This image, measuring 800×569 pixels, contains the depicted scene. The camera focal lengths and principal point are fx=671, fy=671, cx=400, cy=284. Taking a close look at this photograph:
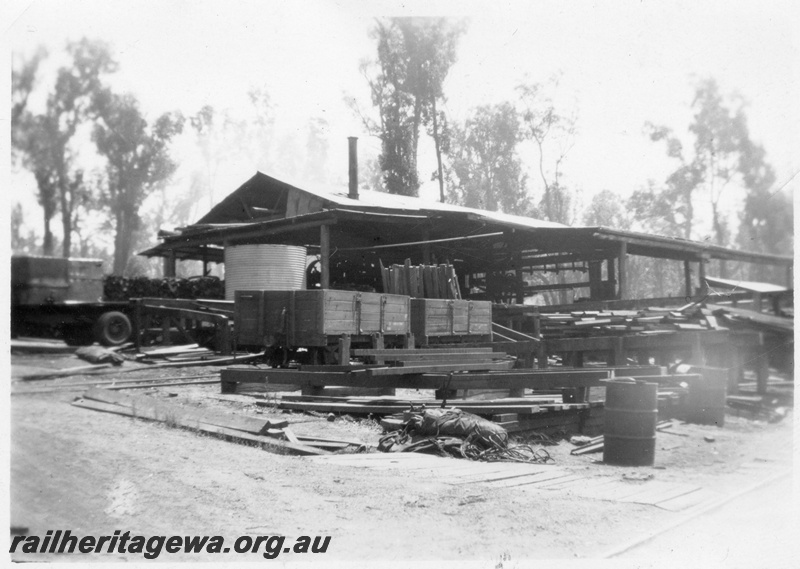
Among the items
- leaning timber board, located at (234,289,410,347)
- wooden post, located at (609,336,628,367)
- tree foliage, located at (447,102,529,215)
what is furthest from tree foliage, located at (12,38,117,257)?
tree foliage, located at (447,102,529,215)

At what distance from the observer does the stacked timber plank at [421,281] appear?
45.5 ft

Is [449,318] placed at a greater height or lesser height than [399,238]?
lesser

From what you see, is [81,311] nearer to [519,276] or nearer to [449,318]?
[449,318]

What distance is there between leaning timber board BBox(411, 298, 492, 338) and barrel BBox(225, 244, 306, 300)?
609cm

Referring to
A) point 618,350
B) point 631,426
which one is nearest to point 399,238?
point 618,350

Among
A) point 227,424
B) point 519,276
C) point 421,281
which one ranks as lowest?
point 227,424

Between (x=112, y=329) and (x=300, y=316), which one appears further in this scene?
(x=112, y=329)

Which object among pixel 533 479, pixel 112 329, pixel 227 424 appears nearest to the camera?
pixel 533 479

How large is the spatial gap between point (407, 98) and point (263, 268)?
12625 millimetres

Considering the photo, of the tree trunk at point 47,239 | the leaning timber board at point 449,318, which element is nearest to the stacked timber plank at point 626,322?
the leaning timber board at point 449,318

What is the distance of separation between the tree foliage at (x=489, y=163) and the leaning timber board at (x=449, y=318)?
824 inches

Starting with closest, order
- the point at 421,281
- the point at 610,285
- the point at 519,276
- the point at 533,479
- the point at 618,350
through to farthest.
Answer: the point at 533,479
the point at 618,350
the point at 421,281
the point at 519,276
the point at 610,285

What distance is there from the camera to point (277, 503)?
5117 millimetres

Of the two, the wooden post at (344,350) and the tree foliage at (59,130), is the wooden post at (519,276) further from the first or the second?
the tree foliage at (59,130)
